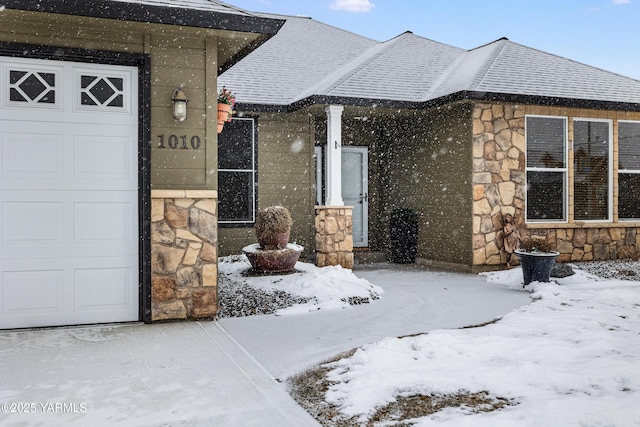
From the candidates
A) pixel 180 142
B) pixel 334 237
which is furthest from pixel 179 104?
pixel 334 237

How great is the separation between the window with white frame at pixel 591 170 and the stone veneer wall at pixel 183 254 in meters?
7.16

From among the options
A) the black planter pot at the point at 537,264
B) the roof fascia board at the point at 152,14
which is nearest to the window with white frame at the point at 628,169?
the black planter pot at the point at 537,264

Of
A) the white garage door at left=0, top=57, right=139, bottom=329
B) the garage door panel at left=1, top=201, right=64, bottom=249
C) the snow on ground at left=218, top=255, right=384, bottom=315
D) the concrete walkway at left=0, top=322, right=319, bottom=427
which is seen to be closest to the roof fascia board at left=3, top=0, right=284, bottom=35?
the white garage door at left=0, top=57, right=139, bottom=329

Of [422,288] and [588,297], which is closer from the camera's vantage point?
[588,297]

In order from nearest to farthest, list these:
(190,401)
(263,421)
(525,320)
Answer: (263,421) < (190,401) < (525,320)

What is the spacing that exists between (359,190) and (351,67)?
2494mm

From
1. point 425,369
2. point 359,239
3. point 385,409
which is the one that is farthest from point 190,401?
point 359,239

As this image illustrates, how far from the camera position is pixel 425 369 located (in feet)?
12.1

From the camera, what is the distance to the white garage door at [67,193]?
16.5ft

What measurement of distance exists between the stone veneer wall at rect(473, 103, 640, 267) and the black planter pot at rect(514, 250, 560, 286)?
175 centimetres

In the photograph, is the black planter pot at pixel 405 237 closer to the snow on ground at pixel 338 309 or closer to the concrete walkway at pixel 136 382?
the snow on ground at pixel 338 309

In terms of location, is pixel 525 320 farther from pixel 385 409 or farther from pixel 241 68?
pixel 241 68

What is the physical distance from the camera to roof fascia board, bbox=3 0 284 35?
4695mm

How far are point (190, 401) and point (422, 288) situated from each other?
488 centimetres
